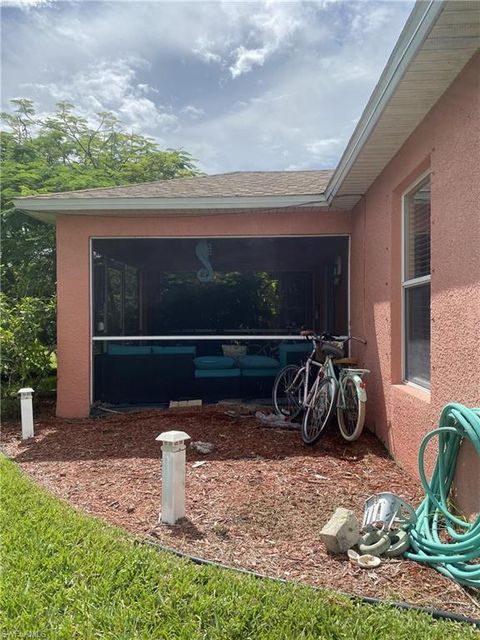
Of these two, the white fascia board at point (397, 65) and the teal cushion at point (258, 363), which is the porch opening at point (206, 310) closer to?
the teal cushion at point (258, 363)

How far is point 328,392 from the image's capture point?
4.88m

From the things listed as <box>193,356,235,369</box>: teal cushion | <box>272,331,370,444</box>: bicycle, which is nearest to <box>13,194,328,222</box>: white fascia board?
<box>272,331,370,444</box>: bicycle

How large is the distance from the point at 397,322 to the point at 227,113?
5949 millimetres

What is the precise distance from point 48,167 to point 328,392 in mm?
8751

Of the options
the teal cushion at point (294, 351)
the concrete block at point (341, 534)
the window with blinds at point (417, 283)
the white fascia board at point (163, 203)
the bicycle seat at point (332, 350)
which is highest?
the white fascia board at point (163, 203)

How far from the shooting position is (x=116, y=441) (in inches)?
199

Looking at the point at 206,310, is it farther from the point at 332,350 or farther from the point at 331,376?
the point at 331,376

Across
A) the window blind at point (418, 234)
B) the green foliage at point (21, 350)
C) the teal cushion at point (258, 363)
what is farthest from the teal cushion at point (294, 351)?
the green foliage at point (21, 350)

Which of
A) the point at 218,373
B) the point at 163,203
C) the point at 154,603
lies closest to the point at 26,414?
the point at 218,373

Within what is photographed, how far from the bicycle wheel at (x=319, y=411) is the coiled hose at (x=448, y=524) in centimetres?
180

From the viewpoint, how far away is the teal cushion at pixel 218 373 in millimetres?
7340

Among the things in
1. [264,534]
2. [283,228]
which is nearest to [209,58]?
[283,228]

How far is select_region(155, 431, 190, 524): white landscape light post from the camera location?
9.73 feet

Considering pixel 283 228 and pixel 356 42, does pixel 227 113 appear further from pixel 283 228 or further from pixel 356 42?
pixel 356 42
